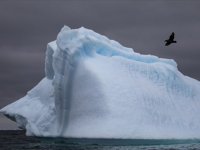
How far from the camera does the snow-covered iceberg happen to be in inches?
869

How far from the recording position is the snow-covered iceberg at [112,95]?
72.4 ft

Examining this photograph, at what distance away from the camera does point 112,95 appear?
22547mm

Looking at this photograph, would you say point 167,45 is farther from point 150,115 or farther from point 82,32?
point 82,32

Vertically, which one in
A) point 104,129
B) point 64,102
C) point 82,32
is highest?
point 82,32

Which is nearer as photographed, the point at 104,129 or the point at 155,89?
the point at 104,129

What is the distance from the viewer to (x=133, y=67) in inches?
968

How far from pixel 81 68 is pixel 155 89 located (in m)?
3.85

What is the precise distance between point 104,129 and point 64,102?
13.2 feet

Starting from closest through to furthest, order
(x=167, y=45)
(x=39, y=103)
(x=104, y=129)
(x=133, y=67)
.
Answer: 1. (x=167, y=45)
2. (x=104, y=129)
3. (x=133, y=67)
4. (x=39, y=103)

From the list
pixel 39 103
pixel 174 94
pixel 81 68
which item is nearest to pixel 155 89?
pixel 174 94

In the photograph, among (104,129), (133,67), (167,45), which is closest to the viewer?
(167,45)

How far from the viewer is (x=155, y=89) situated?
23.9 m

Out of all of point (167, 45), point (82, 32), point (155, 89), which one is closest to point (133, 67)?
point (155, 89)

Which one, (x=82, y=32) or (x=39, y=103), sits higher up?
(x=82, y=32)
